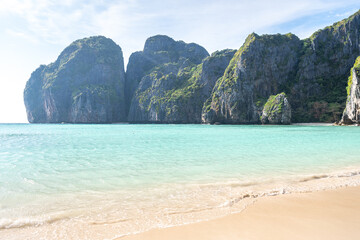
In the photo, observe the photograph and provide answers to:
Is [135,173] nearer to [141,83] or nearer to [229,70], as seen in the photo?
[229,70]

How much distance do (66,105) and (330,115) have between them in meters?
196

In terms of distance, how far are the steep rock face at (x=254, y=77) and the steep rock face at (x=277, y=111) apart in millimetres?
7132

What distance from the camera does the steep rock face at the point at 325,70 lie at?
338 feet

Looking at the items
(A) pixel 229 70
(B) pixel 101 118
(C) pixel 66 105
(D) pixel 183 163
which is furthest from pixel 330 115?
(C) pixel 66 105

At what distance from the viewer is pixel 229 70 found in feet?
407

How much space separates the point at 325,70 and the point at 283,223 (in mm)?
133296

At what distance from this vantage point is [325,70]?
11175 cm

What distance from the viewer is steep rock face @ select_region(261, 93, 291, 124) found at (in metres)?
94.1

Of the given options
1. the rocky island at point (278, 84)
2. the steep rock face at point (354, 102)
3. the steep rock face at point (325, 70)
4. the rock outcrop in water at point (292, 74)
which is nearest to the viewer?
the steep rock face at point (354, 102)

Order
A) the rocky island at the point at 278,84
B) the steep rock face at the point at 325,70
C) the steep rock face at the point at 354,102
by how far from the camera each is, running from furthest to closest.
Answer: the steep rock face at the point at 325,70
the rocky island at the point at 278,84
the steep rock face at the point at 354,102

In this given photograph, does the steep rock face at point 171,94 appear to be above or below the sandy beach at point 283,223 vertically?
above

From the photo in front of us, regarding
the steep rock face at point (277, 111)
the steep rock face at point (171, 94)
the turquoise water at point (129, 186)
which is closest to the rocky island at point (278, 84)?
the steep rock face at point (277, 111)

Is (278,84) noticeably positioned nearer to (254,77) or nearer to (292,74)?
(292,74)

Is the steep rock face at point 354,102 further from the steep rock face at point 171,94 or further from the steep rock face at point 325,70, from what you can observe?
the steep rock face at point 171,94
